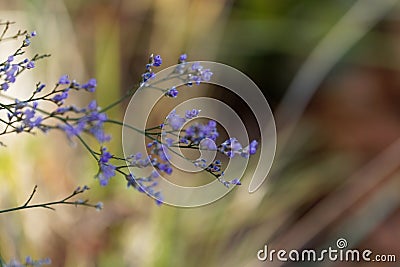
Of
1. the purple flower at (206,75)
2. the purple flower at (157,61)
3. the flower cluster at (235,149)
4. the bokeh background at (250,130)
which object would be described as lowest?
the flower cluster at (235,149)

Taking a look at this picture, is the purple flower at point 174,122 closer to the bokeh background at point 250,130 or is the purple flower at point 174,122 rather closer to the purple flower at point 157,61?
the purple flower at point 157,61

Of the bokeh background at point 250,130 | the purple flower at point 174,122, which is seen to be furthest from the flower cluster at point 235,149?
the bokeh background at point 250,130

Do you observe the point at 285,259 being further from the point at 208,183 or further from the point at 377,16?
the point at 377,16

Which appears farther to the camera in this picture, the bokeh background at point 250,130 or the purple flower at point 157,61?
the bokeh background at point 250,130

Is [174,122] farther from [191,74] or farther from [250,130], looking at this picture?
[250,130]

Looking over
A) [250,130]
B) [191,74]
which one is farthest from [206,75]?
[250,130]

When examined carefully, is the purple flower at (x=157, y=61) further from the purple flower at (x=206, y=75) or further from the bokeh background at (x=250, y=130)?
the bokeh background at (x=250, y=130)

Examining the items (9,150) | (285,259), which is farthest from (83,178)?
(285,259)

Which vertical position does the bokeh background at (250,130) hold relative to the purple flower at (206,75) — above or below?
above

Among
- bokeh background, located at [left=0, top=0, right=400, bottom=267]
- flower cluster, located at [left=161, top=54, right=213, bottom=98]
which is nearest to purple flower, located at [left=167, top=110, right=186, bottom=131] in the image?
flower cluster, located at [left=161, top=54, right=213, bottom=98]

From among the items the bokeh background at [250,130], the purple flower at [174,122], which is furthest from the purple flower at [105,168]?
the bokeh background at [250,130]
